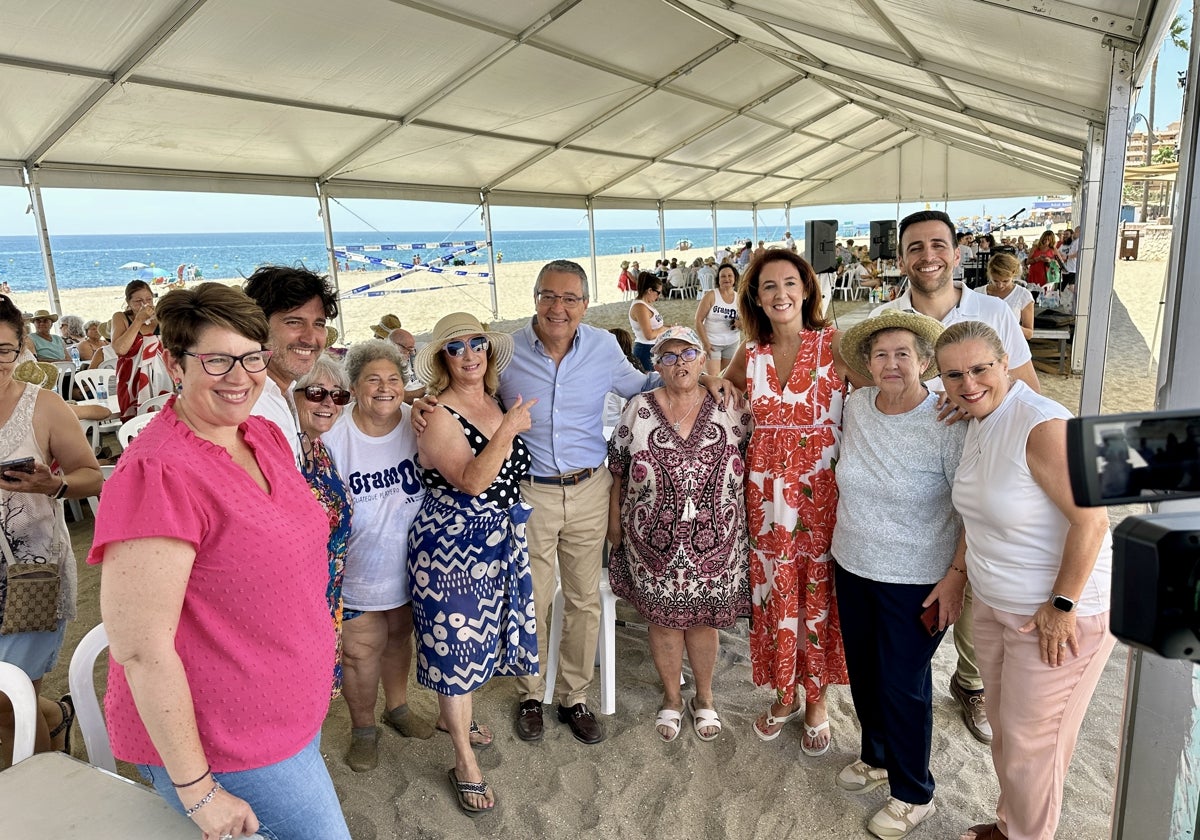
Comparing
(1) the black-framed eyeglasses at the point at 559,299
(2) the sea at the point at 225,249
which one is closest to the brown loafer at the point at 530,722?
(1) the black-framed eyeglasses at the point at 559,299

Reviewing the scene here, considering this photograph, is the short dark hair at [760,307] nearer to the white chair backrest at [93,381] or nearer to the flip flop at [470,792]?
the flip flop at [470,792]

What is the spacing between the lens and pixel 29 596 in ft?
6.02

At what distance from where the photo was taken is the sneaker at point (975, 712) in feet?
7.95

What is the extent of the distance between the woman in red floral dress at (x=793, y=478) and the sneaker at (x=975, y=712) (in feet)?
1.76

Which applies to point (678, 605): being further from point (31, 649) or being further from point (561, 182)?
point (561, 182)

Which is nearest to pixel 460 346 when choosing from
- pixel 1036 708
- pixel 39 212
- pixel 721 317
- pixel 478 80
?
pixel 1036 708

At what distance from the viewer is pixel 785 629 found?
2.26m

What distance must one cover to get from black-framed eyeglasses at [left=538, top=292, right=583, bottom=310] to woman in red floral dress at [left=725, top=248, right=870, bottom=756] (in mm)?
549

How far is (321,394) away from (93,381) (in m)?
5.18

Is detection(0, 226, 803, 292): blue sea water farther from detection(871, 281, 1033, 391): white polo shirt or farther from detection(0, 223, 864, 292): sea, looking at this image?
detection(871, 281, 1033, 391): white polo shirt

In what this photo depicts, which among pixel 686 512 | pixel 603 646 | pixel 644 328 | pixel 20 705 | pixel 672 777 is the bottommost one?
pixel 672 777

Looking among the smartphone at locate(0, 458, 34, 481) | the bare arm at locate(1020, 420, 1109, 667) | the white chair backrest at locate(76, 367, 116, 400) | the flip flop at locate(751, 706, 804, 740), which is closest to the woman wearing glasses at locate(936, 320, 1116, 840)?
the bare arm at locate(1020, 420, 1109, 667)

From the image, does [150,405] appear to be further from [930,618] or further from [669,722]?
[930,618]

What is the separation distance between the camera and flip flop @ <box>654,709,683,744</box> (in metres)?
2.47
